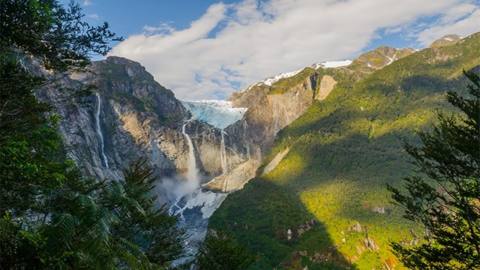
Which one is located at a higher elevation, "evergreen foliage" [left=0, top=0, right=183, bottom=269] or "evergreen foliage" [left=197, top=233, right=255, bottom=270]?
"evergreen foliage" [left=0, top=0, right=183, bottom=269]

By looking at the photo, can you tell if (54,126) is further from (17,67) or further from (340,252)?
(340,252)

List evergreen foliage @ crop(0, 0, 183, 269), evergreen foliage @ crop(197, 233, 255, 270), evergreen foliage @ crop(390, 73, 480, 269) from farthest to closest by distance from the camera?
evergreen foliage @ crop(197, 233, 255, 270) → evergreen foliage @ crop(390, 73, 480, 269) → evergreen foliage @ crop(0, 0, 183, 269)

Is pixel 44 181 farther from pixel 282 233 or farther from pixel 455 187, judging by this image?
pixel 282 233

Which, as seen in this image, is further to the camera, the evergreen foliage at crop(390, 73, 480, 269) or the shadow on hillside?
the shadow on hillside

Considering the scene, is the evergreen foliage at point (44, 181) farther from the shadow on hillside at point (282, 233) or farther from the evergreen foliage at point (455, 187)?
the shadow on hillside at point (282, 233)

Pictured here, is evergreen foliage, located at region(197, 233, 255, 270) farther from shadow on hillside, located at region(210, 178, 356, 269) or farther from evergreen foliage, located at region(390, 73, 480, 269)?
shadow on hillside, located at region(210, 178, 356, 269)

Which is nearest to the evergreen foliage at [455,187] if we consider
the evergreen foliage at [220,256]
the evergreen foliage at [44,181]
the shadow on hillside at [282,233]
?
the evergreen foliage at [44,181]

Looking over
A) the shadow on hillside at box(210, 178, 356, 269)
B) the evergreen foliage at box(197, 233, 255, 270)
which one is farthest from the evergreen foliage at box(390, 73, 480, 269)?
the shadow on hillside at box(210, 178, 356, 269)

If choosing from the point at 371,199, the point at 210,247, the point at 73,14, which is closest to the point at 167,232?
the point at 210,247
